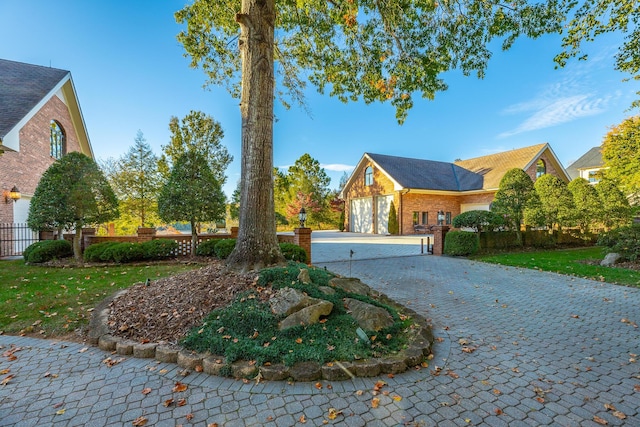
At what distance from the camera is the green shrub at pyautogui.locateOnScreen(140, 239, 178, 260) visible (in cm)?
854

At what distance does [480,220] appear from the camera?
11445 millimetres

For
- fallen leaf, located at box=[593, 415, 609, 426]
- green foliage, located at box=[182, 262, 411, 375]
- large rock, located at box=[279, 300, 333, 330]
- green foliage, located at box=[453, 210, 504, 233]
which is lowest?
fallen leaf, located at box=[593, 415, 609, 426]

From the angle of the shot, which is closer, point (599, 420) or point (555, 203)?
point (599, 420)

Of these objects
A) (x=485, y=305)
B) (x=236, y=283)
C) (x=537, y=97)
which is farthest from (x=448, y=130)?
(x=236, y=283)

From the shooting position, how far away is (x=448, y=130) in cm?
1667

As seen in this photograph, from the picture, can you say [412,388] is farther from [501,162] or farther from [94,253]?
[501,162]

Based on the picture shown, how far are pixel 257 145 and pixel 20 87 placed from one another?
13.8 metres

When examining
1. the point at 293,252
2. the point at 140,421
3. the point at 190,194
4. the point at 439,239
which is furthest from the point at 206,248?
the point at 439,239

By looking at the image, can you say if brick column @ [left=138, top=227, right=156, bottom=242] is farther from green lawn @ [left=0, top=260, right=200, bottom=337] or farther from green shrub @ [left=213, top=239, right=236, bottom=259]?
green shrub @ [left=213, top=239, right=236, bottom=259]

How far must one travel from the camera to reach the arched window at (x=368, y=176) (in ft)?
72.6

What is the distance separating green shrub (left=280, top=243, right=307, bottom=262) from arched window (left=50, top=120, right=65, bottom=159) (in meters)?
12.8

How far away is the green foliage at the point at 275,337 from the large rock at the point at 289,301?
9 cm

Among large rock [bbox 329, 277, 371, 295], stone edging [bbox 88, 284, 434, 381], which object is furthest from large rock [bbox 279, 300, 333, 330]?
large rock [bbox 329, 277, 371, 295]

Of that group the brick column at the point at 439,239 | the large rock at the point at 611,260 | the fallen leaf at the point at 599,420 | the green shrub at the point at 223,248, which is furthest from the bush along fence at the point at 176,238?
the large rock at the point at 611,260
